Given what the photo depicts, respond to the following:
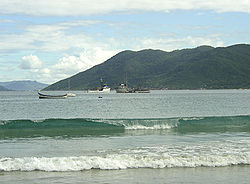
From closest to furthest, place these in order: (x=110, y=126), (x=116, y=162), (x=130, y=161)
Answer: (x=116, y=162), (x=130, y=161), (x=110, y=126)

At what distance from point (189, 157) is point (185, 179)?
12.1 feet

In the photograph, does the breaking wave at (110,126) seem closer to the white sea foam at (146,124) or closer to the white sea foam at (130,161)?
the white sea foam at (146,124)

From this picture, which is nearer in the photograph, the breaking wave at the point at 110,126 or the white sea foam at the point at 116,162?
the white sea foam at the point at 116,162

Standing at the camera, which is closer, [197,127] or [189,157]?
[189,157]

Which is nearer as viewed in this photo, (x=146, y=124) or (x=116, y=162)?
(x=116, y=162)

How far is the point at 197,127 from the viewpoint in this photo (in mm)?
35344

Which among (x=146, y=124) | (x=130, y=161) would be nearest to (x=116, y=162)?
(x=130, y=161)

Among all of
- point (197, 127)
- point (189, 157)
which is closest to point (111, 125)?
point (197, 127)

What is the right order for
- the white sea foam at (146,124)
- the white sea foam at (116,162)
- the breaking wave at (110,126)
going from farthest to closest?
the white sea foam at (146,124) < the breaking wave at (110,126) < the white sea foam at (116,162)

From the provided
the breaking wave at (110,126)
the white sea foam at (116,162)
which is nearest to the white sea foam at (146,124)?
the breaking wave at (110,126)

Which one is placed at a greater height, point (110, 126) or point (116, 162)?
point (110, 126)

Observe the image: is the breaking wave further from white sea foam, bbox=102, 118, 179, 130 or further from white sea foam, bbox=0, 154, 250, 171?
white sea foam, bbox=0, 154, 250, 171

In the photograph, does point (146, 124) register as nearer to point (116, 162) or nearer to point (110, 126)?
point (110, 126)

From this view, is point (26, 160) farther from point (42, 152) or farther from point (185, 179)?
point (185, 179)
